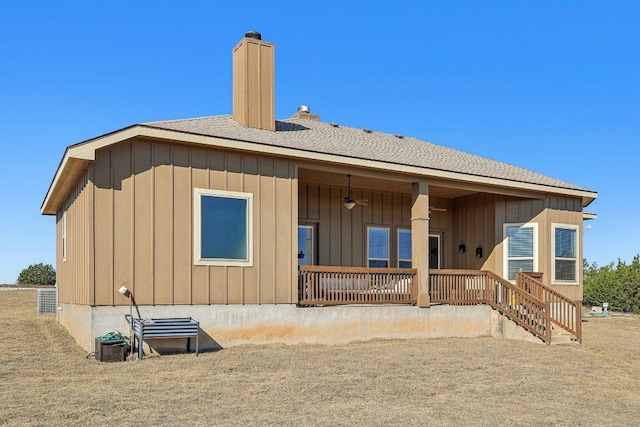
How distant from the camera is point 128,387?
7699 mm

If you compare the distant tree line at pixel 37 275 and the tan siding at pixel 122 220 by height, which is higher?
the tan siding at pixel 122 220

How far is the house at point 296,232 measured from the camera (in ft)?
34.5

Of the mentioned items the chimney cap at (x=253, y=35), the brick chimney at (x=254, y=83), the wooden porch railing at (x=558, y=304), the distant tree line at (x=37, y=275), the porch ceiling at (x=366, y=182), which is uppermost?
the chimney cap at (x=253, y=35)

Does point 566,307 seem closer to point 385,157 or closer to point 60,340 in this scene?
point 385,157

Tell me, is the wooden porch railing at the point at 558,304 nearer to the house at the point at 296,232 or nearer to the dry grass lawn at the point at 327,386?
the house at the point at 296,232

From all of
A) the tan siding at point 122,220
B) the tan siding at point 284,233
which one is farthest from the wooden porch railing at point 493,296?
the tan siding at point 122,220

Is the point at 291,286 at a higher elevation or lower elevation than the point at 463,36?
lower

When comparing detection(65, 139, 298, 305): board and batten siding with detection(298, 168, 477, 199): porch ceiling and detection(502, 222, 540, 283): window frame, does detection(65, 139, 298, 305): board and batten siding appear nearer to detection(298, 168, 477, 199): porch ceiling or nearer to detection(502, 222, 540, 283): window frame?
detection(298, 168, 477, 199): porch ceiling

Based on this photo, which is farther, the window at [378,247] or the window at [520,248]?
the window at [378,247]

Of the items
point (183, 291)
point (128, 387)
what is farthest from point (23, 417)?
point (183, 291)

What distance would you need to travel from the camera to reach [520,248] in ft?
53.1

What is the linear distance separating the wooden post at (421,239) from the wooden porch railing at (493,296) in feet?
0.99

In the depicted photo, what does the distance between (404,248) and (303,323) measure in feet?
18.9

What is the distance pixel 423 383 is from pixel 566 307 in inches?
283
